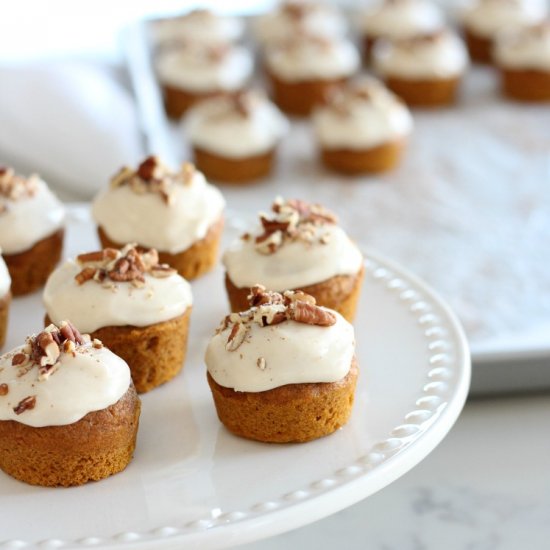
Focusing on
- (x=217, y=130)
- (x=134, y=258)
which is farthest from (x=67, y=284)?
(x=217, y=130)

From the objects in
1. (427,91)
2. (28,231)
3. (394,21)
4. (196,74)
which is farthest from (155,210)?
(394,21)

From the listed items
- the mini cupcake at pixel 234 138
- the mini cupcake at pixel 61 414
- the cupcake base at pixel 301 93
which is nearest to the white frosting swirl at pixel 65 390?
the mini cupcake at pixel 61 414

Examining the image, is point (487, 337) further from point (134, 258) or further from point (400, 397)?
point (134, 258)

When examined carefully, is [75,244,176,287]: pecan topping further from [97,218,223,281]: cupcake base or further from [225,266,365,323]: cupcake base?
[97,218,223,281]: cupcake base

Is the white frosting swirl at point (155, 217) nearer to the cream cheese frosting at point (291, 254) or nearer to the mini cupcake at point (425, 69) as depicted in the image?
the cream cheese frosting at point (291, 254)

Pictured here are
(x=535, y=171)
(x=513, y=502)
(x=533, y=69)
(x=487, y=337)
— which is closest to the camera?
(x=513, y=502)

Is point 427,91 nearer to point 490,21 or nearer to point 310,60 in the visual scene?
point 310,60
